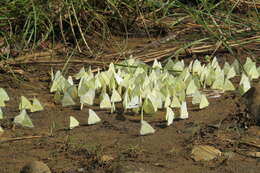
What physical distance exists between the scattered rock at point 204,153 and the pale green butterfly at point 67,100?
0.82 metres

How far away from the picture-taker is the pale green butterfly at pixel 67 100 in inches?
106

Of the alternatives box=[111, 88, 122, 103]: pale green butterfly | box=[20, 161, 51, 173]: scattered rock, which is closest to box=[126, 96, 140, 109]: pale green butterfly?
box=[111, 88, 122, 103]: pale green butterfly

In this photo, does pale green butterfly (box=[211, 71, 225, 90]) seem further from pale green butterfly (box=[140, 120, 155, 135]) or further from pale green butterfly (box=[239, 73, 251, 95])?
pale green butterfly (box=[140, 120, 155, 135])

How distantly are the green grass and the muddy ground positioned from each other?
0.78 metres

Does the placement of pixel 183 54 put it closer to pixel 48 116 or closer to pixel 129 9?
pixel 129 9

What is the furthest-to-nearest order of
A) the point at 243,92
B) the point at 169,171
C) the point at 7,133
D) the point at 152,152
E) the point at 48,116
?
the point at 243,92, the point at 48,116, the point at 7,133, the point at 152,152, the point at 169,171

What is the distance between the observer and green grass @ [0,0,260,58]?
11.3 feet

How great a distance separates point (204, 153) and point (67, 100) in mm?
894

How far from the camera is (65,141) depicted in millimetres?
2219

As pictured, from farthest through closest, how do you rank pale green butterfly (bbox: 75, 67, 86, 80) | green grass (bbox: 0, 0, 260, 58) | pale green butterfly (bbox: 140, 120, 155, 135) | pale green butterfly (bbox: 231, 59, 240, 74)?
green grass (bbox: 0, 0, 260, 58), pale green butterfly (bbox: 231, 59, 240, 74), pale green butterfly (bbox: 75, 67, 86, 80), pale green butterfly (bbox: 140, 120, 155, 135)

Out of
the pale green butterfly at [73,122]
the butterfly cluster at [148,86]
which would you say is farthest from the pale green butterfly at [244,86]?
the pale green butterfly at [73,122]

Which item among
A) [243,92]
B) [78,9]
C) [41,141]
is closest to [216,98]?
[243,92]

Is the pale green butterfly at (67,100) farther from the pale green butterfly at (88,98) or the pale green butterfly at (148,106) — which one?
the pale green butterfly at (148,106)

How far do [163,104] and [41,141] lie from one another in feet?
2.41
